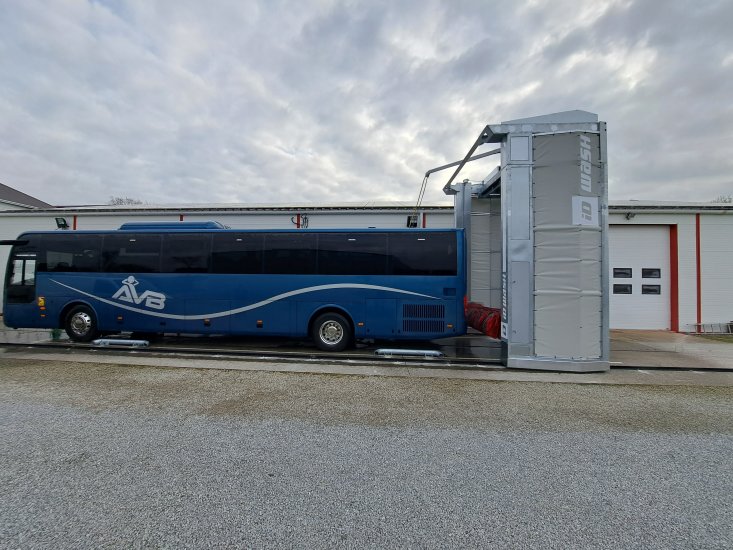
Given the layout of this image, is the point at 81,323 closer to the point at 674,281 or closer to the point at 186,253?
the point at 186,253

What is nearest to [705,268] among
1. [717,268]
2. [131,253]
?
[717,268]

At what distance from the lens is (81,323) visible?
8.84 meters

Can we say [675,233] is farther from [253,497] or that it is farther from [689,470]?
[253,497]

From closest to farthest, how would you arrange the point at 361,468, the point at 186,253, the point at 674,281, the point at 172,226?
the point at 361,468 → the point at 186,253 → the point at 172,226 → the point at 674,281

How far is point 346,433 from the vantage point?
151 inches

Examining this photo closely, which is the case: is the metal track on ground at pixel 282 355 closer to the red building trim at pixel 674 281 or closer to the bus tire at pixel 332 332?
the bus tire at pixel 332 332

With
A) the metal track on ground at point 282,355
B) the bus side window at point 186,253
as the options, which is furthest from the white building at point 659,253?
the metal track on ground at point 282,355

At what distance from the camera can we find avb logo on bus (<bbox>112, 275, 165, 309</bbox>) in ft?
28.3

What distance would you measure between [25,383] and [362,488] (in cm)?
619

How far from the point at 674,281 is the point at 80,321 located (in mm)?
18475

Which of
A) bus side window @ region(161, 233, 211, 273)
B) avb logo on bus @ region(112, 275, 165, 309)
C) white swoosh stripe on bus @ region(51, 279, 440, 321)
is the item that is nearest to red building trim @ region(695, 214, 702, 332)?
white swoosh stripe on bus @ region(51, 279, 440, 321)

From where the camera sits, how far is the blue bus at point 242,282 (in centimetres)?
785

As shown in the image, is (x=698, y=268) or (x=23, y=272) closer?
(x=23, y=272)

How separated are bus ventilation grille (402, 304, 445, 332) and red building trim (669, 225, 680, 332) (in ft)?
32.8
